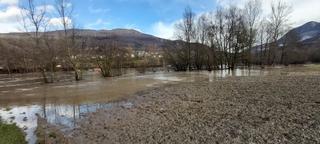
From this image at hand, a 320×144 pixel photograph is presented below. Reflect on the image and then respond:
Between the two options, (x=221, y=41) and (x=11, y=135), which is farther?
(x=221, y=41)

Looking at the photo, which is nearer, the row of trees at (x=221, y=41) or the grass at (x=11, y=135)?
the grass at (x=11, y=135)

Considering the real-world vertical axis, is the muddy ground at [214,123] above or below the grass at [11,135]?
above

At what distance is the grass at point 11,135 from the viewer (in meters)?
8.58

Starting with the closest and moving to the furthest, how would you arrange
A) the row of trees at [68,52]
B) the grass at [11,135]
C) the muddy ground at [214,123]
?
the muddy ground at [214,123]
the grass at [11,135]
the row of trees at [68,52]

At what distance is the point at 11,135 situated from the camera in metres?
9.34

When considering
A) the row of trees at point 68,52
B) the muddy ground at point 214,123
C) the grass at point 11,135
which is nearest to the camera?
the muddy ground at point 214,123

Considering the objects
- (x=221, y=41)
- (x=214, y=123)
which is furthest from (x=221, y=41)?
(x=214, y=123)

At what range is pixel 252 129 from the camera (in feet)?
26.2

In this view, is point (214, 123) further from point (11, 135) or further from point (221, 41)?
point (221, 41)

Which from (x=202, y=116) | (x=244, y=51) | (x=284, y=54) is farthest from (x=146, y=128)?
(x=284, y=54)

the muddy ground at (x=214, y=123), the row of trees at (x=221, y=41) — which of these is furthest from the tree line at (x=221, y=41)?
the muddy ground at (x=214, y=123)

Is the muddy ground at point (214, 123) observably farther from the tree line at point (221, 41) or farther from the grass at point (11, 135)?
the tree line at point (221, 41)

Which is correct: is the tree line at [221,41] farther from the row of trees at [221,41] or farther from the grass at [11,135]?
the grass at [11,135]

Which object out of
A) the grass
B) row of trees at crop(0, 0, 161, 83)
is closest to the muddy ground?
→ the grass
